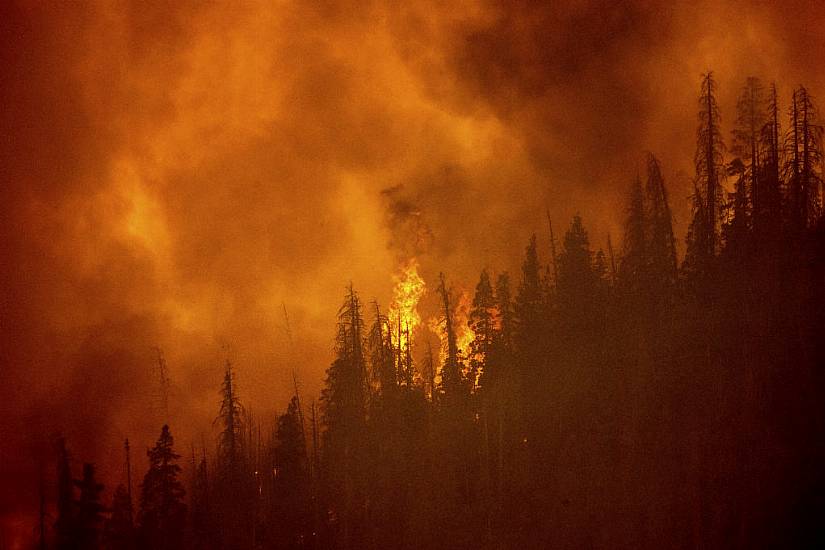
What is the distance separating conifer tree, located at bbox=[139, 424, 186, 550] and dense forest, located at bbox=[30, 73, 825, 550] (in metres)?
0.16

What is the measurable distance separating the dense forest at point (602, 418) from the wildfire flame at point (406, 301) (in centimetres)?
893

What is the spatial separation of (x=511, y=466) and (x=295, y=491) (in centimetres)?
2185

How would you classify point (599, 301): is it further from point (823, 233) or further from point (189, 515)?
point (189, 515)

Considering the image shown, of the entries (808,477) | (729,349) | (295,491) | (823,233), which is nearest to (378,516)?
(295,491)

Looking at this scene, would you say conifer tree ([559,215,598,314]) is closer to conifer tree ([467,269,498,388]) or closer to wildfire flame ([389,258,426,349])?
conifer tree ([467,269,498,388])

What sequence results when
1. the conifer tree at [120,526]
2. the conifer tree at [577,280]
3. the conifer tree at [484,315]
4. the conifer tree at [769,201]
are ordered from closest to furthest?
the conifer tree at [769,201], the conifer tree at [577,280], the conifer tree at [120,526], the conifer tree at [484,315]

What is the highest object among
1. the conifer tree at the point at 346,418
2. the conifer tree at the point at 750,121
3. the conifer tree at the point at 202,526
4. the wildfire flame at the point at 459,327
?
the conifer tree at the point at 750,121

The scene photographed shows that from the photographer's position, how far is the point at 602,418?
51.7 meters

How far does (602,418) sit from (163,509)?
32025 mm

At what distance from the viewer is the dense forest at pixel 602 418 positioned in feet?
139

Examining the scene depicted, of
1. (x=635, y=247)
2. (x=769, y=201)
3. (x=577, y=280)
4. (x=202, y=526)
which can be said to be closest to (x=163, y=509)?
(x=202, y=526)

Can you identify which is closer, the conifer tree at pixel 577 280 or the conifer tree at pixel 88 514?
the conifer tree at pixel 88 514

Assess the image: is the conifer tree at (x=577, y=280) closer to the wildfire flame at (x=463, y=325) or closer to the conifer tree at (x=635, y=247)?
the conifer tree at (x=635, y=247)

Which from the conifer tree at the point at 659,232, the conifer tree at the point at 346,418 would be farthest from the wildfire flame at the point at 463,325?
the conifer tree at the point at 659,232
